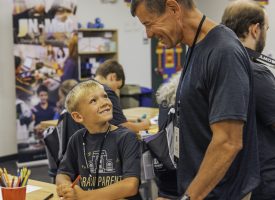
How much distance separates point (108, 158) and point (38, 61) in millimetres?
4119

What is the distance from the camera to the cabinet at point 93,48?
278 inches

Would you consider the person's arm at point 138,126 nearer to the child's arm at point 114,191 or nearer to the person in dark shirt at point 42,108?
the child's arm at point 114,191

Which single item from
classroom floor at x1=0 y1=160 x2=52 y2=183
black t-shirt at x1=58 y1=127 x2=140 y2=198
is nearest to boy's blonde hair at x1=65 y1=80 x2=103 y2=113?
black t-shirt at x1=58 y1=127 x2=140 y2=198

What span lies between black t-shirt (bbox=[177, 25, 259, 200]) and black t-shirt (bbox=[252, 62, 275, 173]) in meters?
0.19

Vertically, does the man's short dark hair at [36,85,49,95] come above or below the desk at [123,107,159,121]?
above

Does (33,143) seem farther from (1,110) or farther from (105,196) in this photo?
(105,196)

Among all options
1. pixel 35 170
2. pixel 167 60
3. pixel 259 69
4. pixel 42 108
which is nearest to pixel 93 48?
pixel 42 108

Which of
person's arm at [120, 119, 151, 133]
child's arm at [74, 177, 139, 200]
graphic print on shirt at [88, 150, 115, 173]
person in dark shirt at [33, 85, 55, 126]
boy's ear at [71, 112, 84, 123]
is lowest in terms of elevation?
person in dark shirt at [33, 85, 55, 126]

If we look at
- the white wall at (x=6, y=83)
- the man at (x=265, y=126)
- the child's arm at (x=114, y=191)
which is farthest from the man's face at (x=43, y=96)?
the man at (x=265, y=126)

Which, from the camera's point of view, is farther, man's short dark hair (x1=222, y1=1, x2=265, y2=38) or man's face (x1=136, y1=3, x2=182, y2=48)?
man's short dark hair (x1=222, y1=1, x2=265, y2=38)

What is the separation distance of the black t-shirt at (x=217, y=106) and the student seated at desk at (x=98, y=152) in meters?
0.57

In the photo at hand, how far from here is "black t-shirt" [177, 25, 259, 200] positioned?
4.47ft

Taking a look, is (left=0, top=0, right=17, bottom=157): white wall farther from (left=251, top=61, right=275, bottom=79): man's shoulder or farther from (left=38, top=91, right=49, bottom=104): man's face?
(left=251, top=61, right=275, bottom=79): man's shoulder

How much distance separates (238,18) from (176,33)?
0.50 meters
